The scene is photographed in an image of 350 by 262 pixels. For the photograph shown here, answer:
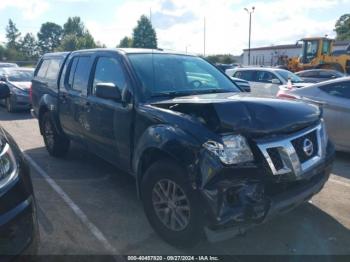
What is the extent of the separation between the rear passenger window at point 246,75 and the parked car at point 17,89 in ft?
24.0

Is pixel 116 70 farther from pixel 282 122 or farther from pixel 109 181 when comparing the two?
pixel 282 122

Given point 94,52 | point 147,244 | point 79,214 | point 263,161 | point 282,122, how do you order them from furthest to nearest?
point 94,52 → point 79,214 → point 147,244 → point 282,122 → point 263,161

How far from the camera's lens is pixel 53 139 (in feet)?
20.9

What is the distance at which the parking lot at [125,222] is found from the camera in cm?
343

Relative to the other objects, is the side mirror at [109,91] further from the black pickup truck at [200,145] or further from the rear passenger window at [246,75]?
the rear passenger window at [246,75]

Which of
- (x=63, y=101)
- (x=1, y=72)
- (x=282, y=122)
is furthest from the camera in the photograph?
(x=1, y=72)

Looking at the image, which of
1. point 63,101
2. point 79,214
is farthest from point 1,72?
point 79,214

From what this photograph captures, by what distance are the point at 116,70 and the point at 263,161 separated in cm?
223

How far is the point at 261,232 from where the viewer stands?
3.70m

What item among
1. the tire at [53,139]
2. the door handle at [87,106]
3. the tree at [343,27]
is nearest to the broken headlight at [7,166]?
the door handle at [87,106]

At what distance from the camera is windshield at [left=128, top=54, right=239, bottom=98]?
406cm

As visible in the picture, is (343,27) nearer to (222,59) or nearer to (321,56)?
(222,59)

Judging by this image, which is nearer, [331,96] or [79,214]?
[79,214]

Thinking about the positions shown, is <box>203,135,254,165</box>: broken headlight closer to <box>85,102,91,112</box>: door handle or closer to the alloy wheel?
the alloy wheel
